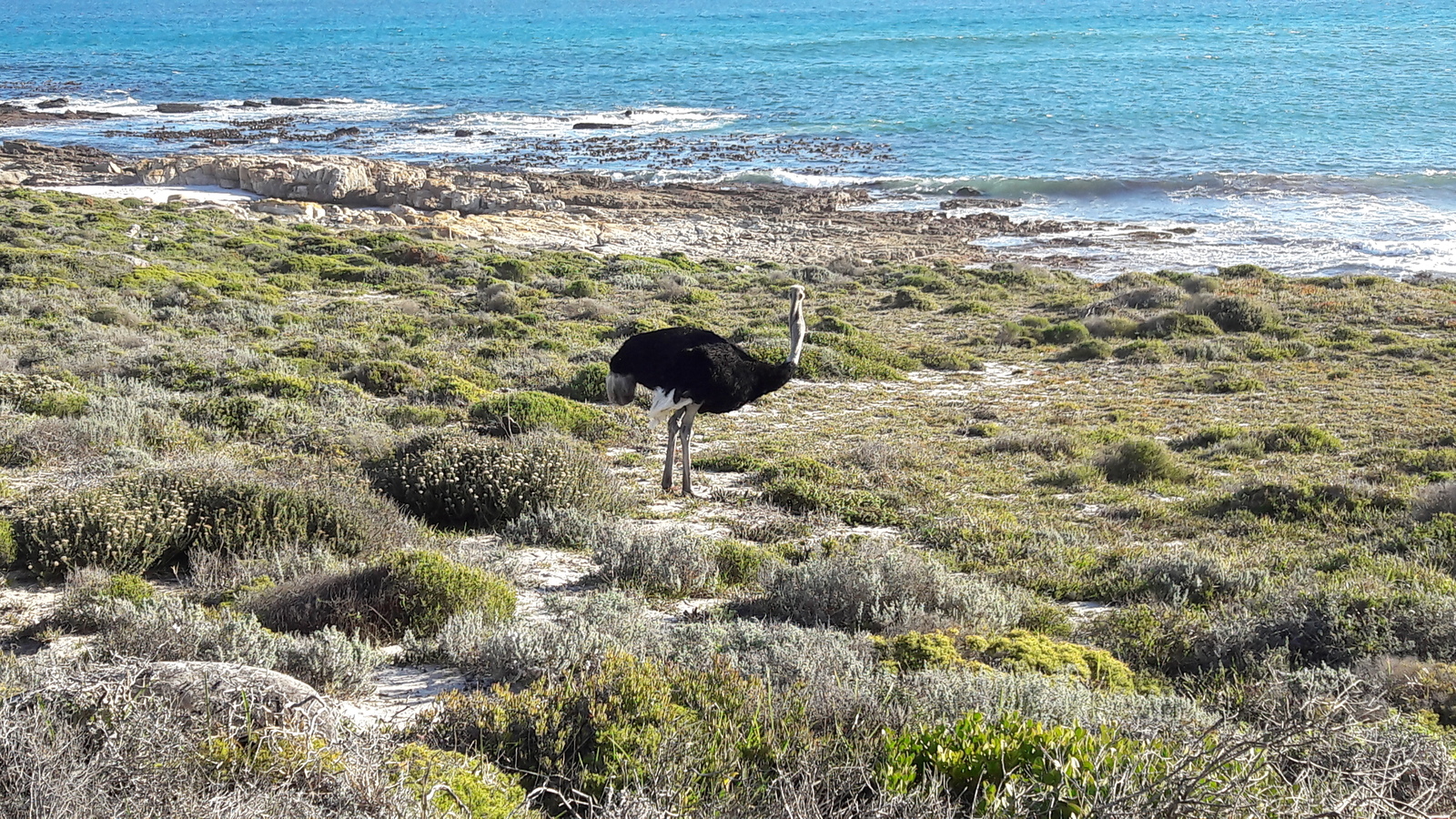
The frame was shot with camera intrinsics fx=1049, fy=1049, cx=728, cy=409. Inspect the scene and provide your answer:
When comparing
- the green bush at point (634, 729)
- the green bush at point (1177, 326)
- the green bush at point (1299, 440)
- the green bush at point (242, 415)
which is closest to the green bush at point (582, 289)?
the green bush at point (1177, 326)

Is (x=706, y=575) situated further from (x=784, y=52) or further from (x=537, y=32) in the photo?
(x=537, y=32)

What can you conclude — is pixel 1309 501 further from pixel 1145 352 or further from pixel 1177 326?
pixel 1177 326

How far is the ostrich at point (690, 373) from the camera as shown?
376 inches

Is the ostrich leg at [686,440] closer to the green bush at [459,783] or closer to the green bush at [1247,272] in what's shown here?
the green bush at [459,783]

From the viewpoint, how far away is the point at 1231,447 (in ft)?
41.8

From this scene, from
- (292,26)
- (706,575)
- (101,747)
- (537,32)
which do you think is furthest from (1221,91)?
(292,26)

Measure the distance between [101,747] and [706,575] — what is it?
4380 mm

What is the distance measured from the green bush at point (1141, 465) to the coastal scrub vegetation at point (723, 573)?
0.05 metres

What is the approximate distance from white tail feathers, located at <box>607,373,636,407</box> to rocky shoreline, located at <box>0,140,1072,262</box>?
25.5 m

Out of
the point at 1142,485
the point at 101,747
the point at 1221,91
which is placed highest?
the point at 1221,91

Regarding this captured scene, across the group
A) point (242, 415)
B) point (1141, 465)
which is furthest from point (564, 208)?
point (1141, 465)

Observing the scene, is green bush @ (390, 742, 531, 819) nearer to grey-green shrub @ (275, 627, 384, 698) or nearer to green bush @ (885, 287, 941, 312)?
grey-green shrub @ (275, 627, 384, 698)

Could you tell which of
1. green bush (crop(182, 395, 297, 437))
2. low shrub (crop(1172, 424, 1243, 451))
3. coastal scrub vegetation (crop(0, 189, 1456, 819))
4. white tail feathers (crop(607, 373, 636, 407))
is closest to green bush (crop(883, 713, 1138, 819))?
coastal scrub vegetation (crop(0, 189, 1456, 819))

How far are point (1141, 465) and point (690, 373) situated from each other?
5401mm
